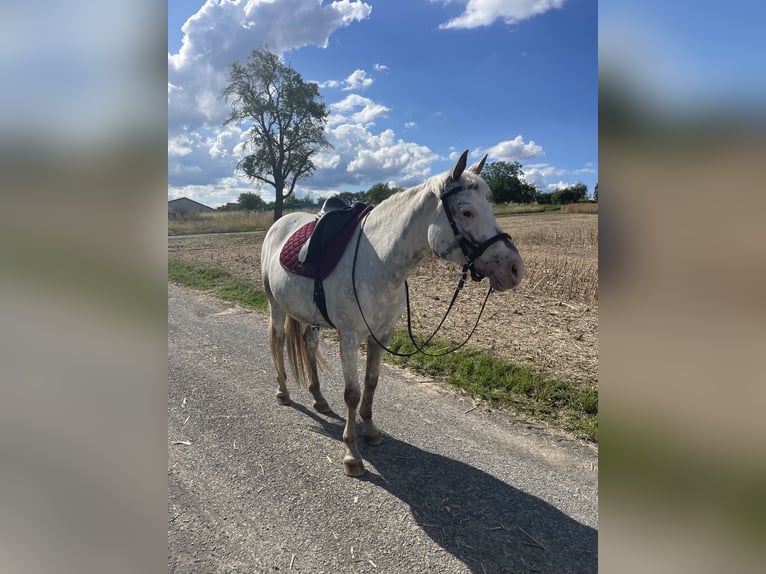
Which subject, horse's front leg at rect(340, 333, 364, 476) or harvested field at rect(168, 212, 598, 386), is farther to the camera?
harvested field at rect(168, 212, 598, 386)

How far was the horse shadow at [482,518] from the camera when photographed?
2297 millimetres

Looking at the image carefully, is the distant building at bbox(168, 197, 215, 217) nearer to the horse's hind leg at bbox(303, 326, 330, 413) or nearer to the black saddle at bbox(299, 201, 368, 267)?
the black saddle at bbox(299, 201, 368, 267)

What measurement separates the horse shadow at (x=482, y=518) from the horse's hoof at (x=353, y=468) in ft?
0.19

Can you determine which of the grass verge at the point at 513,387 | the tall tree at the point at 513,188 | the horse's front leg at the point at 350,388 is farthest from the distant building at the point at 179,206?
the tall tree at the point at 513,188

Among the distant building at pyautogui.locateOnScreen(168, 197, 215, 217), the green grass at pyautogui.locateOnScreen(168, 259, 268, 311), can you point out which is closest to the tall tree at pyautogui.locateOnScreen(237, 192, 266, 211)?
the distant building at pyautogui.locateOnScreen(168, 197, 215, 217)

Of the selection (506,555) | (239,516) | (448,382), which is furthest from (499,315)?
(239,516)

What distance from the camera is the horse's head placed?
2467 mm

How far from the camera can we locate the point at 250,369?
16.5 feet

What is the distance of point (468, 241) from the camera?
256 centimetres

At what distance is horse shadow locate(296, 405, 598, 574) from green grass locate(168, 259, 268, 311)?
563cm

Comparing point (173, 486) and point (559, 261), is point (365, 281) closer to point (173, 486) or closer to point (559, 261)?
point (173, 486)

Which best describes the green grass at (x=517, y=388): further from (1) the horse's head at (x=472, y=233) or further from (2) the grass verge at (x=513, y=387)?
(1) the horse's head at (x=472, y=233)

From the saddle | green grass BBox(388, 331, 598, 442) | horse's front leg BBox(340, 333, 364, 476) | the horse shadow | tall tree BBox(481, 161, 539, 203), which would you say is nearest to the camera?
the horse shadow
